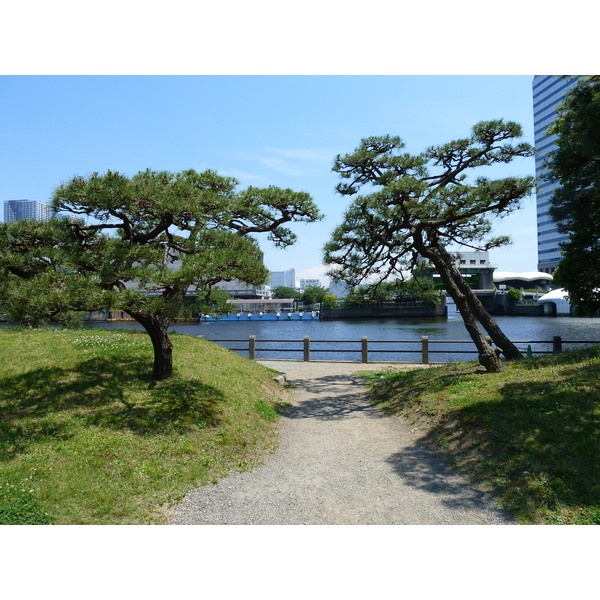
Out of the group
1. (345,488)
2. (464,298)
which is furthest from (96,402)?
(464,298)

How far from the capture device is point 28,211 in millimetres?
8516

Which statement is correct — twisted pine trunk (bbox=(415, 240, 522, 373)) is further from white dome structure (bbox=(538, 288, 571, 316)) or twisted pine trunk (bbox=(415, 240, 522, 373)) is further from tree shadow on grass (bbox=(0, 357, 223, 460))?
white dome structure (bbox=(538, 288, 571, 316))

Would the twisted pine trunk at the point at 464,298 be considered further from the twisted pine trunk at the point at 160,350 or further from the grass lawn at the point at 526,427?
the twisted pine trunk at the point at 160,350

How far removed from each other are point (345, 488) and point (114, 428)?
3.98m

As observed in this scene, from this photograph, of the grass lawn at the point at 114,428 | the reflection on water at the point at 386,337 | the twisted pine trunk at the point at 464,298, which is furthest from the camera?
the reflection on water at the point at 386,337

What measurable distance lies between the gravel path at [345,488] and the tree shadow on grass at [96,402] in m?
1.84

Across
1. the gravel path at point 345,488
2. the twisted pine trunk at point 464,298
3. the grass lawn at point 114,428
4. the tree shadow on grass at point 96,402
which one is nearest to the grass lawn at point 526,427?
the gravel path at point 345,488

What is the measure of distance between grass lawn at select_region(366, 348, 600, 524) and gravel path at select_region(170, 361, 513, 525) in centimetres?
43

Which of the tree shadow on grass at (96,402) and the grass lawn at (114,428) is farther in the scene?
the tree shadow on grass at (96,402)

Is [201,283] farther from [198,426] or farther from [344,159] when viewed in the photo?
[344,159]

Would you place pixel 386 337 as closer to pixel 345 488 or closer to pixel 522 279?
pixel 345 488

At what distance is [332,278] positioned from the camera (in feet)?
47.3

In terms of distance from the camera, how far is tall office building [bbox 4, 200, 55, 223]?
26.7ft

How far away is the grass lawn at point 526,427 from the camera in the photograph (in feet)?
17.0
